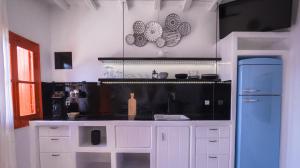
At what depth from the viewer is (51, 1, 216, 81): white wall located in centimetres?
290

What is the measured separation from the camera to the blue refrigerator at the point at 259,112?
90.0 inches

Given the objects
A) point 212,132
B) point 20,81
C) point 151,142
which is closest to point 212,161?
point 212,132

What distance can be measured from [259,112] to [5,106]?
291 centimetres

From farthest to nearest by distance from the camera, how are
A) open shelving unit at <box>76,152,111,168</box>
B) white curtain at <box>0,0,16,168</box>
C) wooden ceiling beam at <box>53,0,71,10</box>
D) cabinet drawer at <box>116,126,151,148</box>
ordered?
1. open shelving unit at <box>76,152,111,168</box>
2. wooden ceiling beam at <box>53,0,71,10</box>
3. cabinet drawer at <box>116,126,151,148</box>
4. white curtain at <box>0,0,16,168</box>

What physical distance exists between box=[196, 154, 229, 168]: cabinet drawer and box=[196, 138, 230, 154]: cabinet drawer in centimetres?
7

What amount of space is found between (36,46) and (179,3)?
2.25m

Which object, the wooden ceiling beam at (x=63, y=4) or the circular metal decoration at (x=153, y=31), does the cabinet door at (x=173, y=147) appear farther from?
the wooden ceiling beam at (x=63, y=4)

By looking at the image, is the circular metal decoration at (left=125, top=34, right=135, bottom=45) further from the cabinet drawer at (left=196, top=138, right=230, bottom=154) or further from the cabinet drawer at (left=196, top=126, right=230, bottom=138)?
the cabinet drawer at (left=196, top=138, right=230, bottom=154)

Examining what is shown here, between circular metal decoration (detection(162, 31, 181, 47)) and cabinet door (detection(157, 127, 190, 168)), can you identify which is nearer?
cabinet door (detection(157, 127, 190, 168))

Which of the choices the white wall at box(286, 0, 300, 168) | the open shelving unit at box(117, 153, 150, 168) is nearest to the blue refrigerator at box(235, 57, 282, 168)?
the white wall at box(286, 0, 300, 168)

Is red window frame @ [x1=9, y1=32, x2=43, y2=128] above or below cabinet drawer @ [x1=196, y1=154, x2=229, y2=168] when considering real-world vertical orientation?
above

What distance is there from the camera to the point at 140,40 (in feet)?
9.53

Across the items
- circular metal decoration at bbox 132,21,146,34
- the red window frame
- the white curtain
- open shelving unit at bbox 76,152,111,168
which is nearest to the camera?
the white curtain

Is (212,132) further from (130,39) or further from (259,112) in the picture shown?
(130,39)
